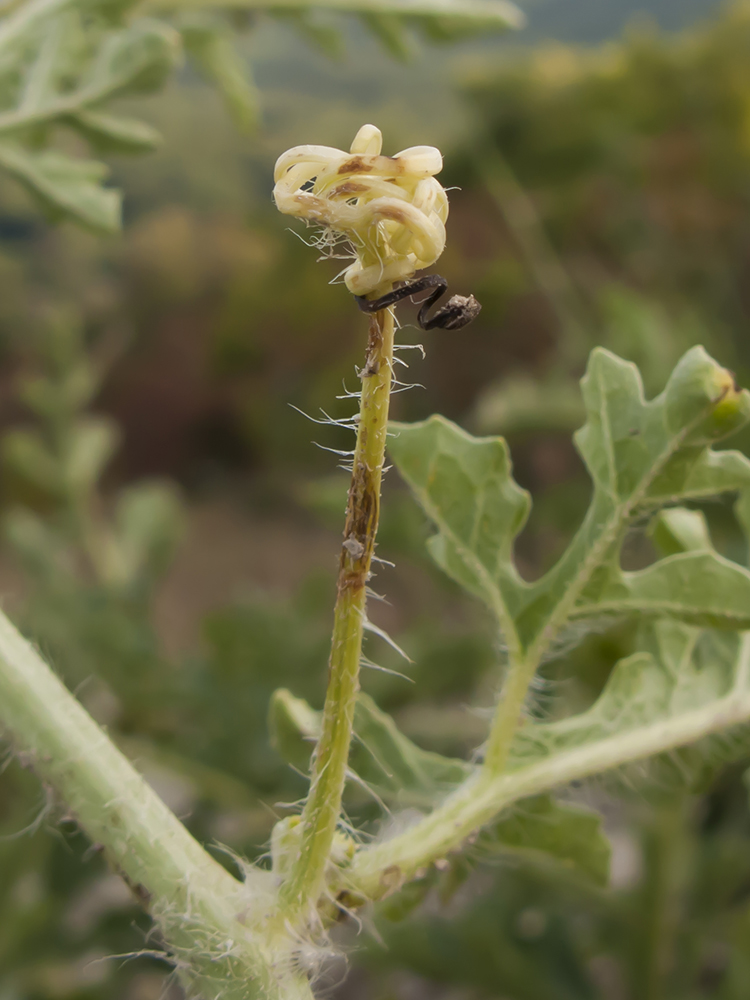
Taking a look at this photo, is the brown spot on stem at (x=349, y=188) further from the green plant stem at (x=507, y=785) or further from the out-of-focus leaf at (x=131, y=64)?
the out-of-focus leaf at (x=131, y=64)

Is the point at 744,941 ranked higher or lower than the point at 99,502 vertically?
lower

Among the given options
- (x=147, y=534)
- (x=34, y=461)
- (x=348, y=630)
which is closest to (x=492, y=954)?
(x=348, y=630)

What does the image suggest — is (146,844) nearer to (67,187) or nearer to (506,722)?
(506,722)

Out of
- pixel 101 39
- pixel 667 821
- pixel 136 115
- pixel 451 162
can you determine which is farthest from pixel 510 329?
pixel 101 39

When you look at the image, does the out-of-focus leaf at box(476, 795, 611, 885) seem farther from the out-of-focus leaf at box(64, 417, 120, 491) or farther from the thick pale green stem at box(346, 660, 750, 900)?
the out-of-focus leaf at box(64, 417, 120, 491)

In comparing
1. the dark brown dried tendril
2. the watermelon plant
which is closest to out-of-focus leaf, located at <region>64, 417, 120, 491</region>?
the watermelon plant

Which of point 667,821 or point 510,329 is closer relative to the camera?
point 667,821

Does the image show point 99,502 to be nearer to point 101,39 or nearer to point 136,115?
point 136,115
